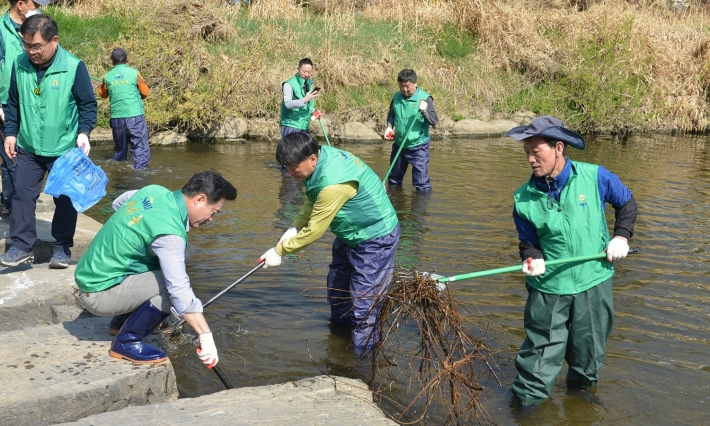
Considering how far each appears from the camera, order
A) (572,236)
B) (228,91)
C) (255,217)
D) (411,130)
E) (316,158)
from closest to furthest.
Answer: (572,236) → (316,158) → (255,217) → (411,130) → (228,91)

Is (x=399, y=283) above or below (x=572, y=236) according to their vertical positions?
below

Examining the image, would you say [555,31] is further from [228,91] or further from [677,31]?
[228,91]

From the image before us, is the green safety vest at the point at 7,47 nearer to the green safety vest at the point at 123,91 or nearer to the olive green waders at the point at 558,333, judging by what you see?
the olive green waders at the point at 558,333

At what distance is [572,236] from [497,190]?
687 cm

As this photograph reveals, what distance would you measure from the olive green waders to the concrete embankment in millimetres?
982

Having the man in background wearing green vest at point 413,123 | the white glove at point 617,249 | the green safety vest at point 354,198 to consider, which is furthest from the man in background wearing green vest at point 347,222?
the man in background wearing green vest at point 413,123

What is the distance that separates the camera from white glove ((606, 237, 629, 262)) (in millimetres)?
4020

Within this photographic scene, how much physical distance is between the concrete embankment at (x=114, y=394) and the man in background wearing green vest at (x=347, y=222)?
0.68 meters

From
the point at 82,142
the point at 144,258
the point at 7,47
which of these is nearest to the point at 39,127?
the point at 82,142

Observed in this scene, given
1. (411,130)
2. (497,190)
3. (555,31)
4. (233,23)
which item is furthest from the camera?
(555,31)

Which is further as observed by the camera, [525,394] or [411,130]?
[411,130]

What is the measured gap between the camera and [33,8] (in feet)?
19.8

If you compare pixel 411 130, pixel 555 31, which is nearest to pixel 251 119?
pixel 411 130

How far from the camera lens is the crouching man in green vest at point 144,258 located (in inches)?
152
